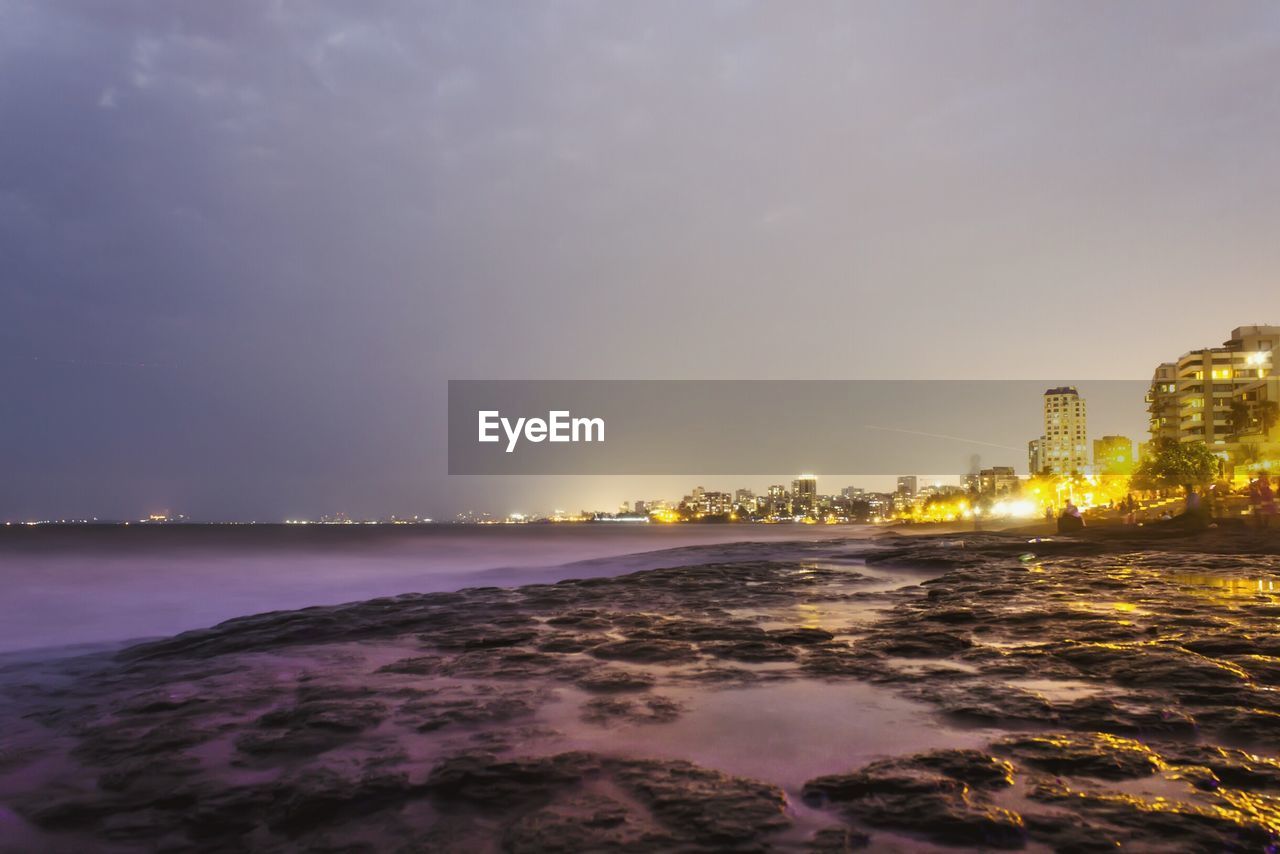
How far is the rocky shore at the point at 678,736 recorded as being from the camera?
414cm

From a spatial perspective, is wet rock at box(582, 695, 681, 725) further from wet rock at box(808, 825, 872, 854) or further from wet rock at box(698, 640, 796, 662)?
wet rock at box(808, 825, 872, 854)

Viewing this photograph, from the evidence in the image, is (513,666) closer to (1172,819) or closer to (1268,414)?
(1172,819)

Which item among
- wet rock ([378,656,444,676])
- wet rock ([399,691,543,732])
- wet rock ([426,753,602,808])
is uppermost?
wet rock ([426,753,602,808])

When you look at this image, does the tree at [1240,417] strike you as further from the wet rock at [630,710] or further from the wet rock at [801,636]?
the wet rock at [630,710]

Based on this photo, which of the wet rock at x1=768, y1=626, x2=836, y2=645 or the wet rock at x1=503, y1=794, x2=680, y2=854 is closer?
the wet rock at x1=503, y1=794, x2=680, y2=854

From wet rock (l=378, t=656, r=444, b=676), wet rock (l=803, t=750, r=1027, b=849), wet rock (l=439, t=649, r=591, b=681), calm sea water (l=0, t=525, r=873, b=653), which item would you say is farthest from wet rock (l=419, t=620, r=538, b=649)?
calm sea water (l=0, t=525, r=873, b=653)

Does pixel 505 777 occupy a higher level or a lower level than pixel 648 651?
higher

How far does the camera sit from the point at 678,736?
19.4ft

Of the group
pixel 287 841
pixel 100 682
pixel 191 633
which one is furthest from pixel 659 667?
pixel 191 633

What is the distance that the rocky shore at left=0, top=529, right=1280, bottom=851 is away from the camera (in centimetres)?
414

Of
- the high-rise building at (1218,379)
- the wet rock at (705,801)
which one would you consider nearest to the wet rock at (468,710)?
the wet rock at (705,801)

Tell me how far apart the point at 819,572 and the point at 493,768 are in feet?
59.1

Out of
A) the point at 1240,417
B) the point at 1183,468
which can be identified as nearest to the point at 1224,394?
the point at 1240,417

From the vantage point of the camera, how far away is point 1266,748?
193 inches
